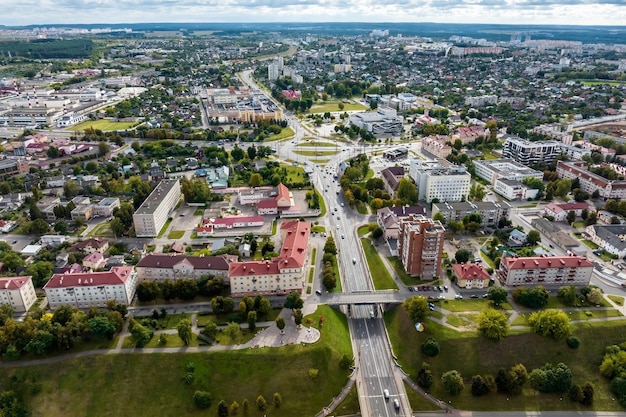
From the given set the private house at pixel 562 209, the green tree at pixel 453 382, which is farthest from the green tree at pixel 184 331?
the private house at pixel 562 209

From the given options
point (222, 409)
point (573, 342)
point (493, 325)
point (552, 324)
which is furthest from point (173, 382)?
point (573, 342)

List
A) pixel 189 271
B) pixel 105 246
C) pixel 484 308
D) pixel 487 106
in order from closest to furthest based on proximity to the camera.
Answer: pixel 484 308, pixel 189 271, pixel 105 246, pixel 487 106

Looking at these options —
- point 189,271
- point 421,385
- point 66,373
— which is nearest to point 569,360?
point 421,385

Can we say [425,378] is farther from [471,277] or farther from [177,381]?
[177,381]

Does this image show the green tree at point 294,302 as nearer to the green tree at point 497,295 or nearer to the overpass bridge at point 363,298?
the overpass bridge at point 363,298

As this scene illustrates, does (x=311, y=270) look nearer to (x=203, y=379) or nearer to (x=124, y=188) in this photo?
(x=203, y=379)

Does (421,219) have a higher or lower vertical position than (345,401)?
higher
